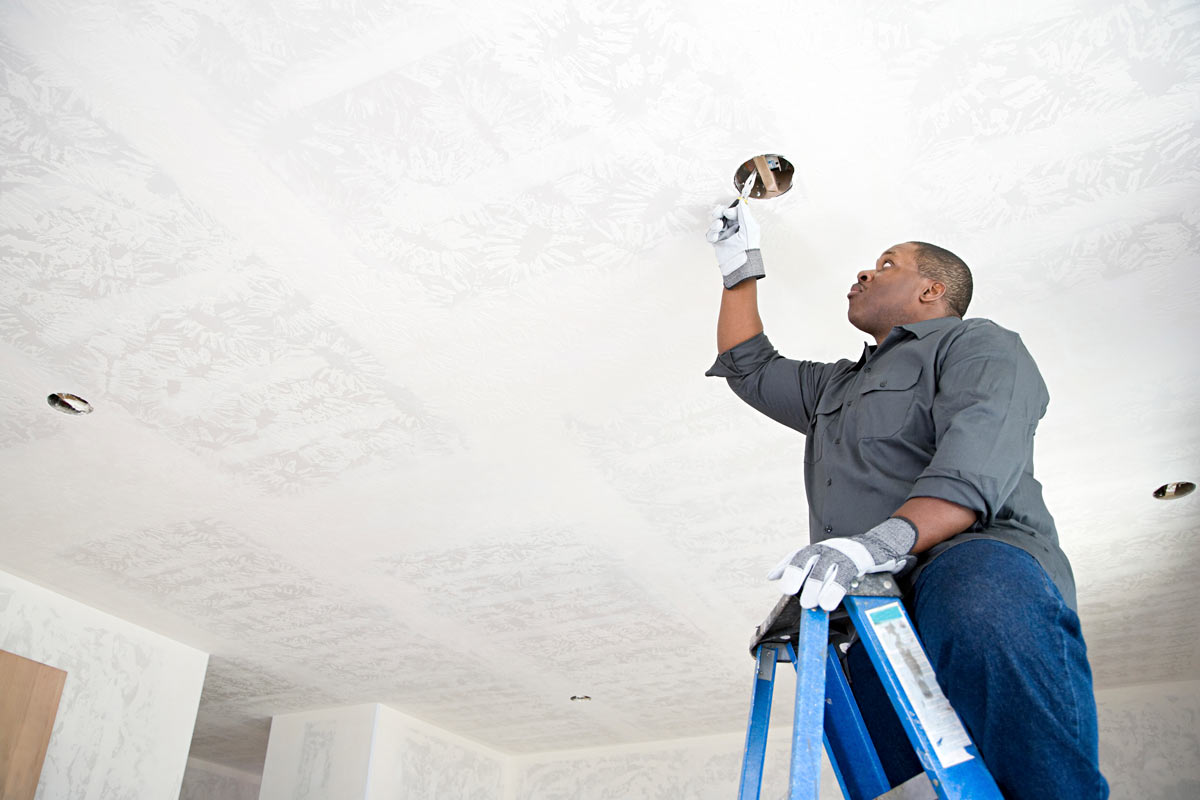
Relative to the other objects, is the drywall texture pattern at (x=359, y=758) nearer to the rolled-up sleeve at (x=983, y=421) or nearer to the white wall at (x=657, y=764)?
the white wall at (x=657, y=764)

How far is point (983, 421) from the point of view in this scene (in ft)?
4.58

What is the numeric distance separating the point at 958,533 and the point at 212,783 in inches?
290

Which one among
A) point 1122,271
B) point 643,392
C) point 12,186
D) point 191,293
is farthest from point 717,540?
point 12,186

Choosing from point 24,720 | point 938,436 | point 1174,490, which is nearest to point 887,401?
point 938,436

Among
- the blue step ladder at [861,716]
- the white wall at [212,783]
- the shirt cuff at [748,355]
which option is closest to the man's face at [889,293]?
the shirt cuff at [748,355]

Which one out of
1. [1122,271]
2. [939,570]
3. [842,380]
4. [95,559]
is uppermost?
[1122,271]

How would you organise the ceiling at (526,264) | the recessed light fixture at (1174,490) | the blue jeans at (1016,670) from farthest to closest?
the recessed light fixture at (1174,490), the ceiling at (526,264), the blue jeans at (1016,670)

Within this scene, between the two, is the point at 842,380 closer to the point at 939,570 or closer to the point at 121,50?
the point at 939,570

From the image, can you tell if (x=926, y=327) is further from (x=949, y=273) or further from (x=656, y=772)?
(x=656, y=772)

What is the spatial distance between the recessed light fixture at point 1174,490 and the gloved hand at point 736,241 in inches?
87.4

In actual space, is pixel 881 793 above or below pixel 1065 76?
below

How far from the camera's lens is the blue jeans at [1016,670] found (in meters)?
1.16

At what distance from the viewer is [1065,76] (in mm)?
1912

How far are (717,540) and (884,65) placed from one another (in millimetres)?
2237
